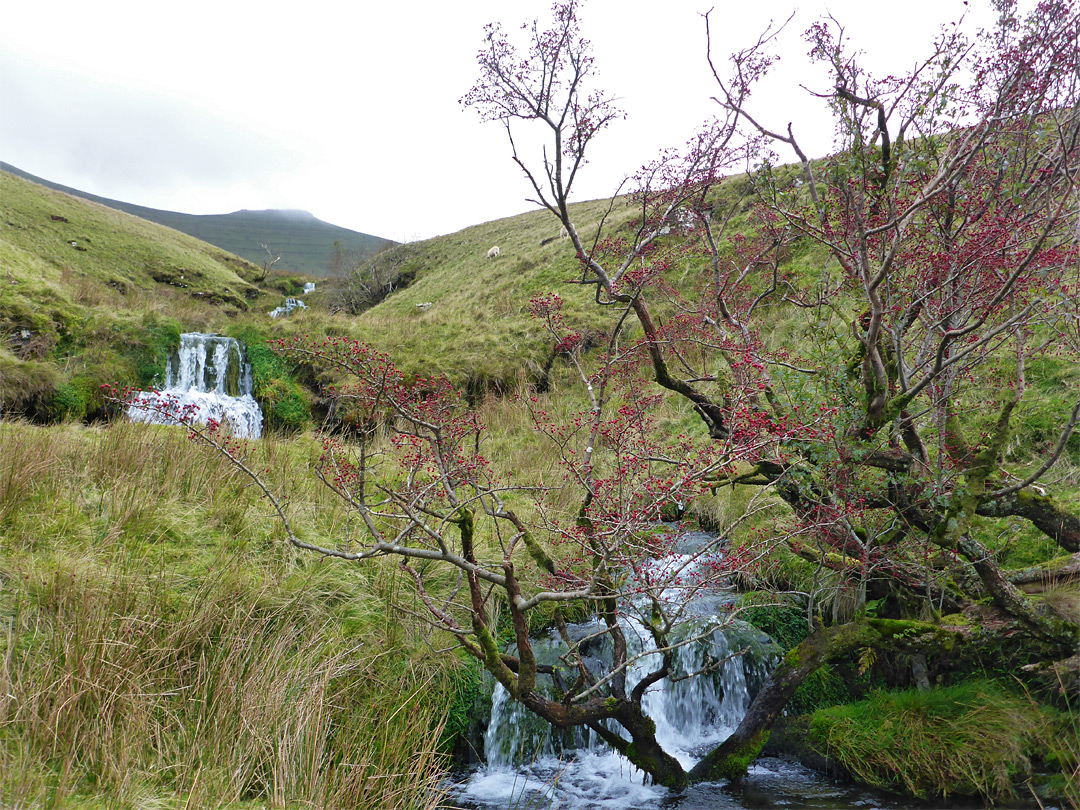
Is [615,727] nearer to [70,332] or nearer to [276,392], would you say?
[276,392]

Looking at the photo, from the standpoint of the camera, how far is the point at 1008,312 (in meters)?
3.94

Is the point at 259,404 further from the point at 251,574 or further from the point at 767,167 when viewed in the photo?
the point at 767,167

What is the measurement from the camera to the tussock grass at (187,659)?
90.4 inches

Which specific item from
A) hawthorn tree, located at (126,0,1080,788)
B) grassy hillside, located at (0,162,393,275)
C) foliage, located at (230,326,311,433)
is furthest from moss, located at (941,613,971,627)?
grassy hillside, located at (0,162,393,275)

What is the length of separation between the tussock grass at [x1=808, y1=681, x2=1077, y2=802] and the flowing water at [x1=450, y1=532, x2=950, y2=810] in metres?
0.19

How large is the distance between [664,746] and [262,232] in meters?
159

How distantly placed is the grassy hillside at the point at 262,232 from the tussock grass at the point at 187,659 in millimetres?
100073

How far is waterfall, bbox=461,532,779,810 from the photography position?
11.2 feet

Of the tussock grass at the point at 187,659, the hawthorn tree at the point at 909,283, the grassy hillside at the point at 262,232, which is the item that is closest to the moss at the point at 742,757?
the hawthorn tree at the point at 909,283

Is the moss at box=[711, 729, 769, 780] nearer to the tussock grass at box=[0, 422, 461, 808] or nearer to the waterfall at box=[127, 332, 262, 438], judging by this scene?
the tussock grass at box=[0, 422, 461, 808]

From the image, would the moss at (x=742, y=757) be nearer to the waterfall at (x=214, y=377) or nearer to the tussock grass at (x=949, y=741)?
the tussock grass at (x=949, y=741)

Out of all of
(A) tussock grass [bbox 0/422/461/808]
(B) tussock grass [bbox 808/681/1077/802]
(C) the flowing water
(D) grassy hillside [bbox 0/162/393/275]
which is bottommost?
(C) the flowing water

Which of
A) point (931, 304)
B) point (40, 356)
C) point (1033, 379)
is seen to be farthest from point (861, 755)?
point (40, 356)

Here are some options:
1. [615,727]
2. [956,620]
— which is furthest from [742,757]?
[956,620]
